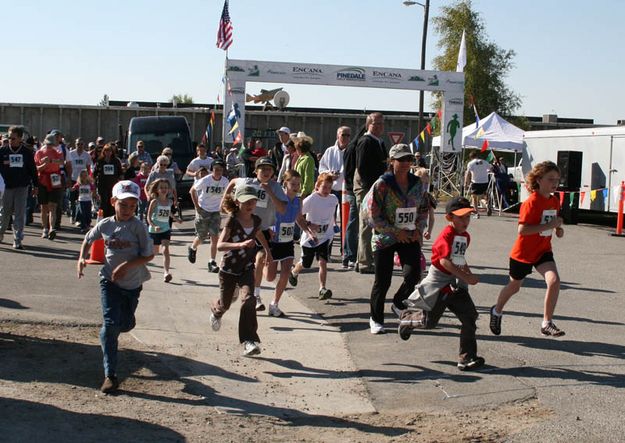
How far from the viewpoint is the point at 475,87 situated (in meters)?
54.1

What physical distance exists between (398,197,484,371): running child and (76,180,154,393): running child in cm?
233

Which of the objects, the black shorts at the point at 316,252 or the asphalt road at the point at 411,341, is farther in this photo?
the black shorts at the point at 316,252

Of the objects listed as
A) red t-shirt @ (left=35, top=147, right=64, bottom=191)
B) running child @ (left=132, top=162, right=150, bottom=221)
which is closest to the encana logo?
running child @ (left=132, top=162, right=150, bottom=221)

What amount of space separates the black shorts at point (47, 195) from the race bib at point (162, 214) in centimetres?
543

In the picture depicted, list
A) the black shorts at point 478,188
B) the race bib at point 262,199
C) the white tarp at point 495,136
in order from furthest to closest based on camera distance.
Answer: the white tarp at point 495,136 → the black shorts at point 478,188 → the race bib at point 262,199

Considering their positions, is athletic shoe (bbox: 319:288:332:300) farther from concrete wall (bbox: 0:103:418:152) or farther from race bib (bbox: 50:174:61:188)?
concrete wall (bbox: 0:103:418:152)

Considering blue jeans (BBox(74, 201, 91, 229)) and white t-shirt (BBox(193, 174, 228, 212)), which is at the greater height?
white t-shirt (BBox(193, 174, 228, 212))

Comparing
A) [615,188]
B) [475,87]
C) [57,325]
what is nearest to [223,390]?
[57,325]

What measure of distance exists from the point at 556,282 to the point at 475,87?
4685 cm

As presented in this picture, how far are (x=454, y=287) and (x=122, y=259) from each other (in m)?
2.76

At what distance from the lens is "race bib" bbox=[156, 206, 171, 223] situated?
1264 cm

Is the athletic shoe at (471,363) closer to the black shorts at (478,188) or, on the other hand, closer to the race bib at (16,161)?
the race bib at (16,161)

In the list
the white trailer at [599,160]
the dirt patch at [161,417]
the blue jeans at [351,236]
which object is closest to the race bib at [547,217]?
the dirt patch at [161,417]

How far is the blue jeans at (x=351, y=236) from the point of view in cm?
1345
